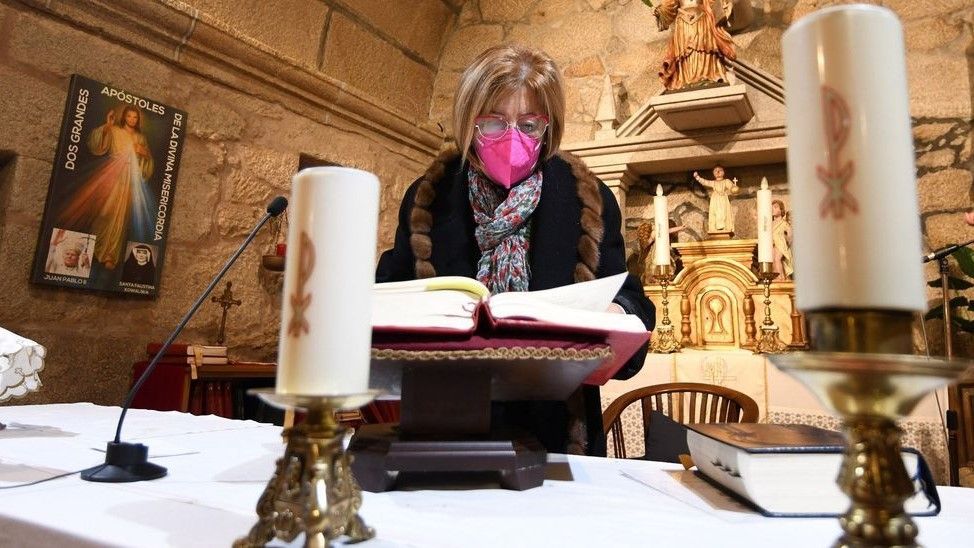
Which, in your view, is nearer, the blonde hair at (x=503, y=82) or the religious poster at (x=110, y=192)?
the blonde hair at (x=503, y=82)

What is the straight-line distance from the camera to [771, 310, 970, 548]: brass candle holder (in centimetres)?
27

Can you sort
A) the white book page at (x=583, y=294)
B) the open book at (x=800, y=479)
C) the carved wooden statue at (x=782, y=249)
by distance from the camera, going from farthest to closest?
the carved wooden statue at (x=782, y=249), the white book page at (x=583, y=294), the open book at (x=800, y=479)

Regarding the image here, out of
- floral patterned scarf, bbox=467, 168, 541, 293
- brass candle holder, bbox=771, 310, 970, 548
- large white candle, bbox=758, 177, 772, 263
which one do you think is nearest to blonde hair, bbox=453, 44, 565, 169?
floral patterned scarf, bbox=467, 168, 541, 293

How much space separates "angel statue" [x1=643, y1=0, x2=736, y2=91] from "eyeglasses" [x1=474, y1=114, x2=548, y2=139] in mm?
2243

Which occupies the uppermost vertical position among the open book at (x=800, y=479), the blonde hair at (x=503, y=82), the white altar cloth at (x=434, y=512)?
the blonde hair at (x=503, y=82)

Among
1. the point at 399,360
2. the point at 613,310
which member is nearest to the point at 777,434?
the point at 613,310

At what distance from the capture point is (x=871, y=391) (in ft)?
0.91

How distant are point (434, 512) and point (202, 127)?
2.75 meters

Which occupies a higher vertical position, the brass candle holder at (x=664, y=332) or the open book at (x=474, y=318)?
the brass candle holder at (x=664, y=332)

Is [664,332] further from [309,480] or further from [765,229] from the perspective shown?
[309,480]

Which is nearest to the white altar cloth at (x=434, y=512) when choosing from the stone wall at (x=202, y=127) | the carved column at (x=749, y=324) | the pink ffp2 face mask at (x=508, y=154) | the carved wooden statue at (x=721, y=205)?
the pink ffp2 face mask at (x=508, y=154)

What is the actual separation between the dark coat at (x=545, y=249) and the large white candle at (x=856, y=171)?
34.6 inches

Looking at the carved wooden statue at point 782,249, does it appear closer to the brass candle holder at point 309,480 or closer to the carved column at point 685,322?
the carved column at point 685,322

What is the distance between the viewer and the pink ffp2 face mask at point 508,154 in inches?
46.8
